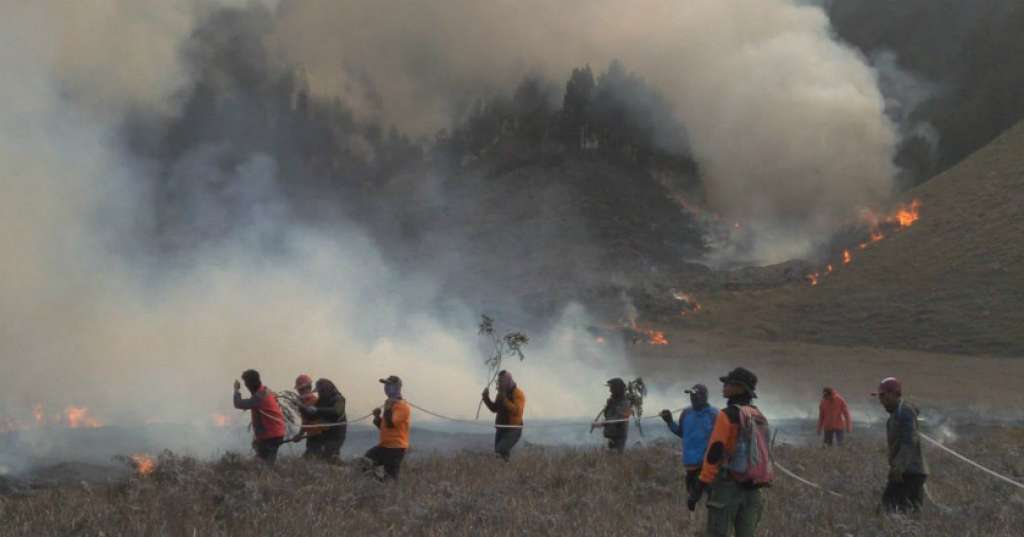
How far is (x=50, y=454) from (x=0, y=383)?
6.37 meters

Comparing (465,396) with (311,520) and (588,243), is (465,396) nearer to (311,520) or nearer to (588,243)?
(311,520)

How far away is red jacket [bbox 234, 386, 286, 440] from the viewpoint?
11.9 meters

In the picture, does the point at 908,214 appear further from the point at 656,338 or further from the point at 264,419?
the point at 264,419

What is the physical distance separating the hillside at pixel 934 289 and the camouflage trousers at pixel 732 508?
155ft

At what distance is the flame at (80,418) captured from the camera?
21.4 meters

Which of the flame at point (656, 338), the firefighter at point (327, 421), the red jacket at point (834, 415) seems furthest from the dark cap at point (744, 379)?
the flame at point (656, 338)

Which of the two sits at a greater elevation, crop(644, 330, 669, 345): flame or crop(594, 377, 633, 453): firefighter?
crop(644, 330, 669, 345): flame

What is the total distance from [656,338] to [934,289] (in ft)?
57.4

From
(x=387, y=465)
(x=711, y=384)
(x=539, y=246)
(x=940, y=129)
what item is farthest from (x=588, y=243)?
(x=387, y=465)

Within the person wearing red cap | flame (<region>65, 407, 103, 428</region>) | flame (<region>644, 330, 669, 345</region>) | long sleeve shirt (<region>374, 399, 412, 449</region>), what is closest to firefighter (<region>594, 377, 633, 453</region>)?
long sleeve shirt (<region>374, 399, 412, 449</region>)

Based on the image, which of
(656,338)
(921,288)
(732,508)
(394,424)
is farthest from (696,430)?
(921,288)

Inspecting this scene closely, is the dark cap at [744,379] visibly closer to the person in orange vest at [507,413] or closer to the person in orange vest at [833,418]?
the person in orange vest at [507,413]

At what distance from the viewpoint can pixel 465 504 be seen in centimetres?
959

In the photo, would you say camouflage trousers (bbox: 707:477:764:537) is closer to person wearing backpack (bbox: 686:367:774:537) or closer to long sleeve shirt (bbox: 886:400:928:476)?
person wearing backpack (bbox: 686:367:774:537)
